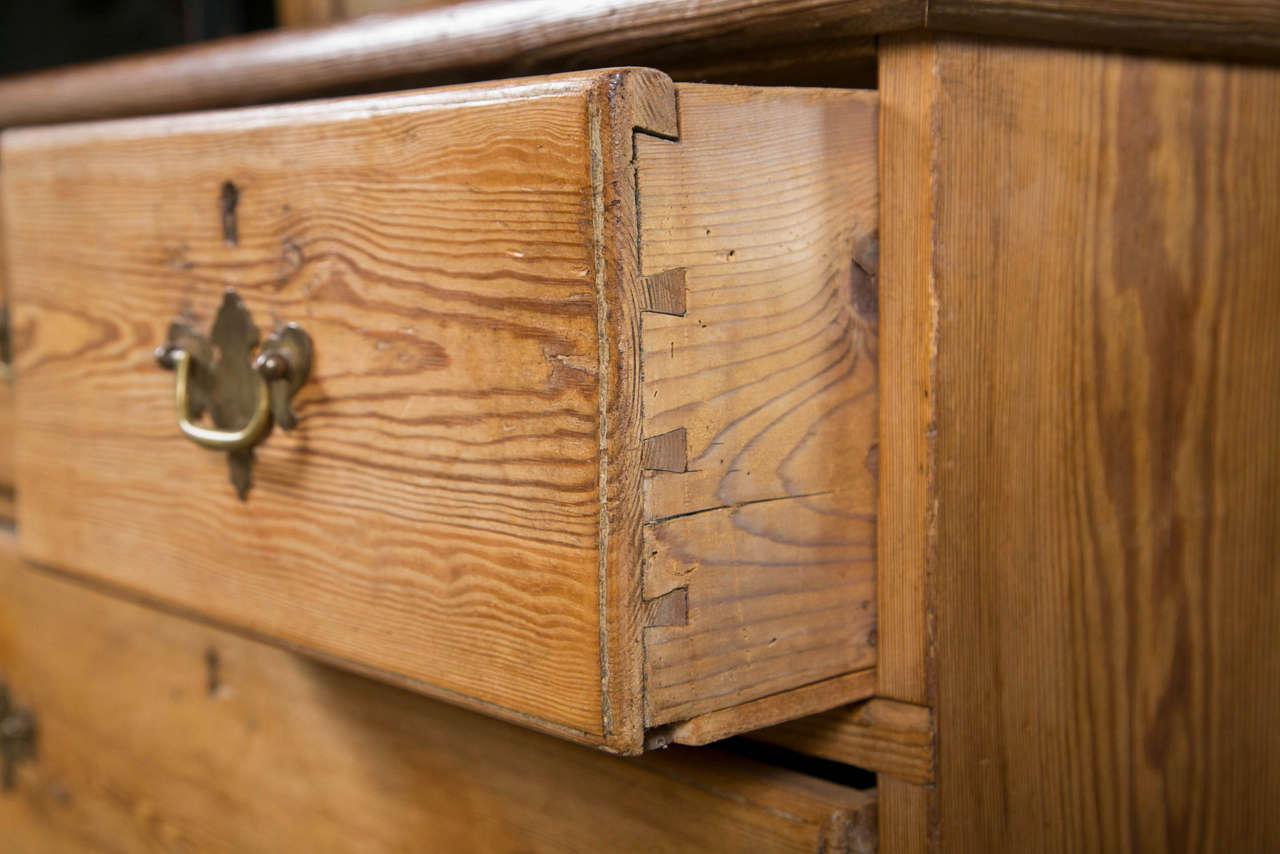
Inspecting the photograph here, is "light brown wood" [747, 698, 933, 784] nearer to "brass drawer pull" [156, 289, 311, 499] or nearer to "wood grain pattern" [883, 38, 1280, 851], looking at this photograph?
"wood grain pattern" [883, 38, 1280, 851]

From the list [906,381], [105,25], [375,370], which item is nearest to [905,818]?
[906,381]

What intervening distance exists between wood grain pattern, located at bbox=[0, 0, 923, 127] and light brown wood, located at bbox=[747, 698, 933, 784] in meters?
0.28

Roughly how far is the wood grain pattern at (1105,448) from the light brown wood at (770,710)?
4 centimetres

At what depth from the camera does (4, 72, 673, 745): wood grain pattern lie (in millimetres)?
445

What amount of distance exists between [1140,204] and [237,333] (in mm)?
437

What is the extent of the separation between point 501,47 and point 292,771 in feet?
1.51

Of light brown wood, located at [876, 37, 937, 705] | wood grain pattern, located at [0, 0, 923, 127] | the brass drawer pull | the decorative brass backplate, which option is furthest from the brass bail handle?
the decorative brass backplate

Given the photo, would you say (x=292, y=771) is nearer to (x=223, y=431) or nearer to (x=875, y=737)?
(x=223, y=431)

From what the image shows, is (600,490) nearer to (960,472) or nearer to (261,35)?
(960,472)

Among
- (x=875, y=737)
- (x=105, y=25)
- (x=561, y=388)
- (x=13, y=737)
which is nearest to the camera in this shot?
(x=561, y=388)

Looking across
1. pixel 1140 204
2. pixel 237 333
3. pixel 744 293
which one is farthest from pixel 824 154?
pixel 237 333

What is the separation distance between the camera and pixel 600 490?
44 cm

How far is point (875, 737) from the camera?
545 mm

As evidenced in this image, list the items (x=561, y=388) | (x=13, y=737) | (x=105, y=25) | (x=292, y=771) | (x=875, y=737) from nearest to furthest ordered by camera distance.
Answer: (x=561, y=388) → (x=875, y=737) → (x=292, y=771) → (x=13, y=737) → (x=105, y=25)
